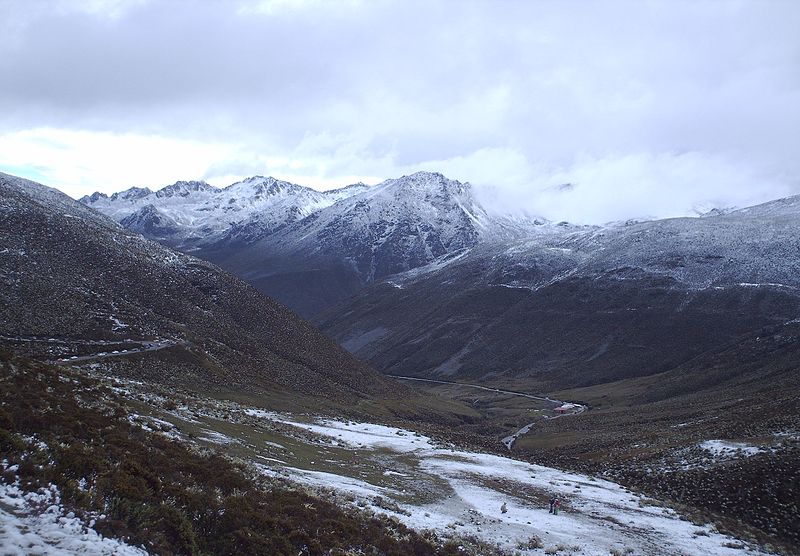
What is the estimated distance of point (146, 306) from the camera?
86688mm

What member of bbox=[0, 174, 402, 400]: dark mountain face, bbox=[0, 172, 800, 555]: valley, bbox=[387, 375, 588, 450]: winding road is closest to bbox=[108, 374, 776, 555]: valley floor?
bbox=[0, 172, 800, 555]: valley

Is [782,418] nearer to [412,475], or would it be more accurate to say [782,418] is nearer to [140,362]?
[412,475]

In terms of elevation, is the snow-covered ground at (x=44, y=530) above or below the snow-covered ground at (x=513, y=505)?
above

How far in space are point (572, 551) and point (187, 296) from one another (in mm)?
85640

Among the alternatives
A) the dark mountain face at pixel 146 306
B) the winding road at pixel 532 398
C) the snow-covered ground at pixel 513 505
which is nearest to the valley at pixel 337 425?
the snow-covered ground at pixel 513 505

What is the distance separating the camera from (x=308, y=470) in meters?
32.6

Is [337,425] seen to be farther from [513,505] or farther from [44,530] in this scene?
[44,530]

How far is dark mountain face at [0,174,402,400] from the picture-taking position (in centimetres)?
7150

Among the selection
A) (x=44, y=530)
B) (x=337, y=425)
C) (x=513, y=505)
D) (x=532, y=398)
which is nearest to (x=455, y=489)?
(x=513, y=505)

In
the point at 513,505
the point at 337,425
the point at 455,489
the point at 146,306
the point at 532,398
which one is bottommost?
the point at 532,398

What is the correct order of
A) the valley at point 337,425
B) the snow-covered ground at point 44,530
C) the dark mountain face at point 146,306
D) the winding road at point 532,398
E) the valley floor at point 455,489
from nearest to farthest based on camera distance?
the snow-covered ground at point 44,530
the valley at point 337,425
the valley floor at point 455,489
the dark mountain face at point 146,306
the winding road at point 532,398

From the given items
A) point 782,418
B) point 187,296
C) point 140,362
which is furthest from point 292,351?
point 782,418

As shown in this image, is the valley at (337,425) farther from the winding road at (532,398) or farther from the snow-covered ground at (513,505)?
the winding road at (532,398)

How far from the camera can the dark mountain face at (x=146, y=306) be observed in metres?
71.5
